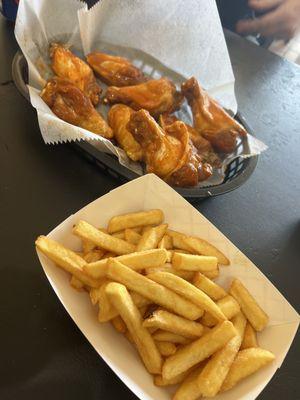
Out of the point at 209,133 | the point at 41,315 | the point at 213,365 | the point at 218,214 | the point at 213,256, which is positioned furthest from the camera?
the point at 209,133

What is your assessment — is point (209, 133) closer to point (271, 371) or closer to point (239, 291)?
point (239, 291)

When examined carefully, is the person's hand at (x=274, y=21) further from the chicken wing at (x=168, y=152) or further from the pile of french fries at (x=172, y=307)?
the pile of french fries at (x=172, y=307)

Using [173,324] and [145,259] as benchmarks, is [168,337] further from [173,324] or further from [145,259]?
[145,259]

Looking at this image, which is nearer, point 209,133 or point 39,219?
point 39,219

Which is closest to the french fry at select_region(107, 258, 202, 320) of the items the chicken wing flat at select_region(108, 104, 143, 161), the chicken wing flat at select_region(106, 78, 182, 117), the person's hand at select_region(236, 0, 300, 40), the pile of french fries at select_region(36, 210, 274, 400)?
the pile of french fries at select_region(36, 210, 274, 400)

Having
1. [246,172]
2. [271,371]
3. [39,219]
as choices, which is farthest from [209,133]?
[271,371]

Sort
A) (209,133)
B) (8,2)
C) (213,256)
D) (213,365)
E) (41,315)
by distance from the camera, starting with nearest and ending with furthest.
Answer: (213,365) → (41,315) → (213,256) → (209,133) → (8,2)
